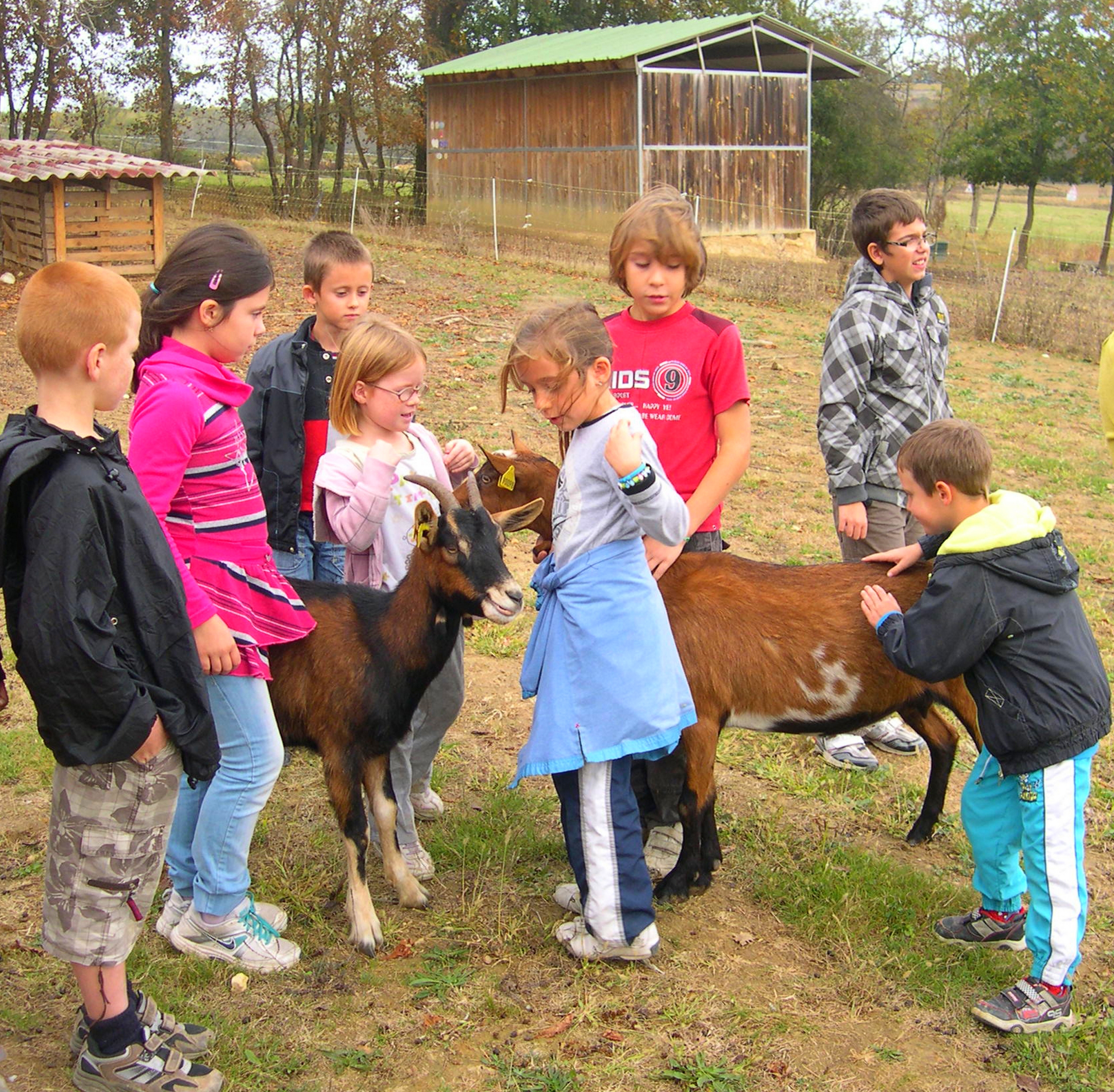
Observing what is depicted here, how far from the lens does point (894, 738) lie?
17.5ft

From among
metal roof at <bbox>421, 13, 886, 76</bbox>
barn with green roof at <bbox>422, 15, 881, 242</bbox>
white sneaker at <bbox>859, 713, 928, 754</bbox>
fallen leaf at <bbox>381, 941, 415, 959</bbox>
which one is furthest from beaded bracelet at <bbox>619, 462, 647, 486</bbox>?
metal roof at <bbox>421, 13, 886, 76</bbox>

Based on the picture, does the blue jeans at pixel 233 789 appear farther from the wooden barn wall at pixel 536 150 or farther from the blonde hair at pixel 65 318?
the wooden barn wall at pixel 536 150

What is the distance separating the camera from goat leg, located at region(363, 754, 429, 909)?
3.76m

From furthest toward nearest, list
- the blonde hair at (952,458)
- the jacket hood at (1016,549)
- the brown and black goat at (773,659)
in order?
the brown and black goat at (773,659) → the blonde hair at (952,458) → the jacket hood at (1016,549)

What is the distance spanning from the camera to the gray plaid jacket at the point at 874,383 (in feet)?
15.3

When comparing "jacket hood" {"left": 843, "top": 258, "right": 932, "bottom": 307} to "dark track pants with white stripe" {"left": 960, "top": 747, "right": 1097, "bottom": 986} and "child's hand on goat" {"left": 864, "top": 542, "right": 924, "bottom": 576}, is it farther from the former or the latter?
"dark track pants with white stripe" {"left": 960, "top": 747, "right": 1097, "bottom": 986}

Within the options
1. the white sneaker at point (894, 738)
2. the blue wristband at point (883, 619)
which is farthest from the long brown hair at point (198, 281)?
the white sneaker at point (894, 738)

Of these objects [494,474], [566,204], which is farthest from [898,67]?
[494,474]

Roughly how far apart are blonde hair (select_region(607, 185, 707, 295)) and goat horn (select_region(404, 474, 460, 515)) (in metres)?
0.86

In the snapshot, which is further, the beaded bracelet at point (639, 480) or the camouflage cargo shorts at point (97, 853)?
the beaded bracelet at point (639, 480)

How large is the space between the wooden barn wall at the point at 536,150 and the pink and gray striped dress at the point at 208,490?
2333 centimetres

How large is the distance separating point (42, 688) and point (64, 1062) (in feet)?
3.81

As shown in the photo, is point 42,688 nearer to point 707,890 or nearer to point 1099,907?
point 707,890

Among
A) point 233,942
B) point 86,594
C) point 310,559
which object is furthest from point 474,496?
point 233,942
